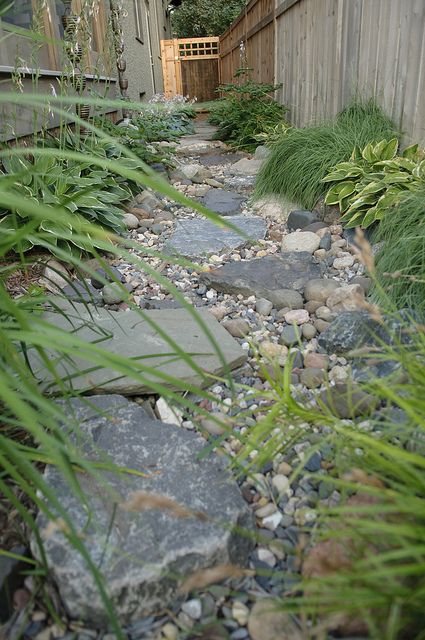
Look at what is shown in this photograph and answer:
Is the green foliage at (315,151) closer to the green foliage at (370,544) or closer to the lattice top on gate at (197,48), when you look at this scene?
the green foliage at (370,544)

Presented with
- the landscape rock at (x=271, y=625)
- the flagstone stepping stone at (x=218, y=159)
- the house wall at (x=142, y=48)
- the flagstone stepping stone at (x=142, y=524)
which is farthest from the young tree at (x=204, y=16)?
the landscape rock at (x=271, y=625)

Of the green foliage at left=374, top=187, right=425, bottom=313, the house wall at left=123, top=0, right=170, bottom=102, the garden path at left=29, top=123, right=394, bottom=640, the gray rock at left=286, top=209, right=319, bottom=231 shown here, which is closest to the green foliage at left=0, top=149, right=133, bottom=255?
the garden path at left=29, top=123, right=394, bottom=640

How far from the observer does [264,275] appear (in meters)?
2.30

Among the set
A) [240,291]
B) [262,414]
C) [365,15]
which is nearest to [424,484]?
[262,414]

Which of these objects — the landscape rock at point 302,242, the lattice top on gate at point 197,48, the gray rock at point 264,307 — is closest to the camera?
the gray rock at point 264,307

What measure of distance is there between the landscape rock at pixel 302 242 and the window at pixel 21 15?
2.22 m

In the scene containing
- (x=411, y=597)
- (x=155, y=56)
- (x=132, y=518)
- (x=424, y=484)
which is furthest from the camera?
(x=155, y=56)

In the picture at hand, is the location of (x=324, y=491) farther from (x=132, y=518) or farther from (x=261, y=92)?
(x=261, y=92)

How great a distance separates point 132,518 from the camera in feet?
3.17

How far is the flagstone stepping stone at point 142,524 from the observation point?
0.87m

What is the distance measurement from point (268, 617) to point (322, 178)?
98.3 inches

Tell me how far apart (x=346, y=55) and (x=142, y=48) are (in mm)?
7143

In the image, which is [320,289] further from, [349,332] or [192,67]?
[192,67]

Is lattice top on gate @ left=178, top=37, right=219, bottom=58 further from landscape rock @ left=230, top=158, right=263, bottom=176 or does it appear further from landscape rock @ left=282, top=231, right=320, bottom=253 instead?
landscape rock @ left=282, top=231, right=320, bottom=253
